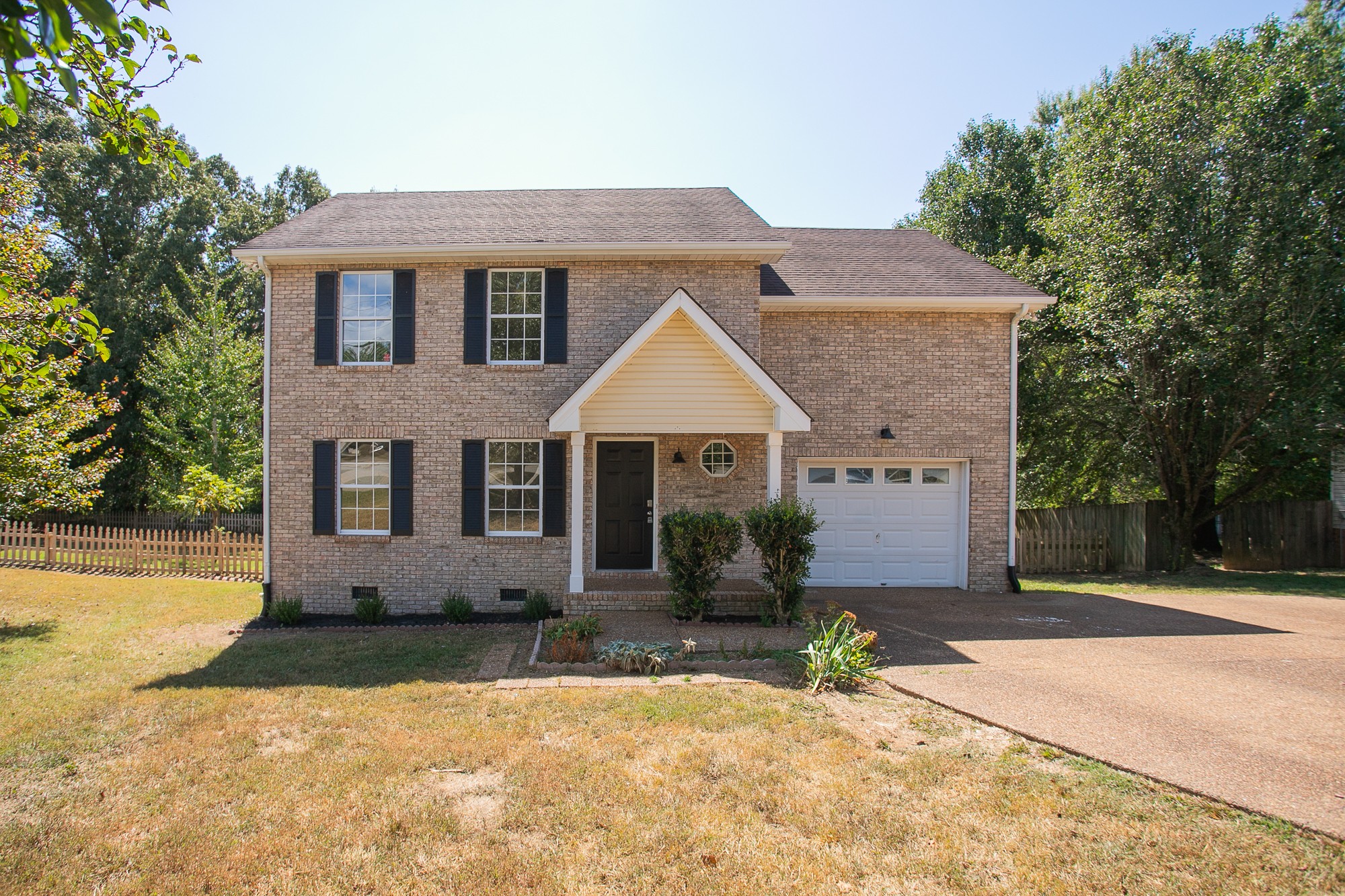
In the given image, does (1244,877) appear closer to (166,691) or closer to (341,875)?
(341,875)

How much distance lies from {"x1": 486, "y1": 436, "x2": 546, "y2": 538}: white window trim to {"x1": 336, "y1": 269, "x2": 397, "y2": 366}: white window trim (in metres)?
1.92

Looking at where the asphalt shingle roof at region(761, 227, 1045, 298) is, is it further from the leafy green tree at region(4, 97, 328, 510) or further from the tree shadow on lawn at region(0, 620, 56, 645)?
the leafy green tree at region(4, 97, 328, 510)

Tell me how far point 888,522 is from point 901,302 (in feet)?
13.2

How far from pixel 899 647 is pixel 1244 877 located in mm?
4977

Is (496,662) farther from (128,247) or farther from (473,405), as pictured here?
(128,247)

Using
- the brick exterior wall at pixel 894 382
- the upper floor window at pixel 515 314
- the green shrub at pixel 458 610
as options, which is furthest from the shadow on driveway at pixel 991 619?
the upper floor window at pixel 515 314

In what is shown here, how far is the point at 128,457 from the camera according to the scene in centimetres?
2742

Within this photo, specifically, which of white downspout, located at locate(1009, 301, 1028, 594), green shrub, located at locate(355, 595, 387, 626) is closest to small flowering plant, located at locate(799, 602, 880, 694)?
white downspout, located at locate(1009, 301, 1028, 594)

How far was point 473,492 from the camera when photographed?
38.1 feet

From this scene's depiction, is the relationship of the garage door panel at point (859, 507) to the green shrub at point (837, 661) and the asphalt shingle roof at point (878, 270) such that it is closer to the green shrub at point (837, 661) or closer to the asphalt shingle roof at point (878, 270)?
the asphalt shingle roof at point (878, 270)

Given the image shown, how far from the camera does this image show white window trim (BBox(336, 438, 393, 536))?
11.7 m

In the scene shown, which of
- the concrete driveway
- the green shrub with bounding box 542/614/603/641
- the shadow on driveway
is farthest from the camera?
the shadow on driveway

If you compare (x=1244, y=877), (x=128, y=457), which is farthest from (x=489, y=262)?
(x=128, y=457)

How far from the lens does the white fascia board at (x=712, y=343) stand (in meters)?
9.98
